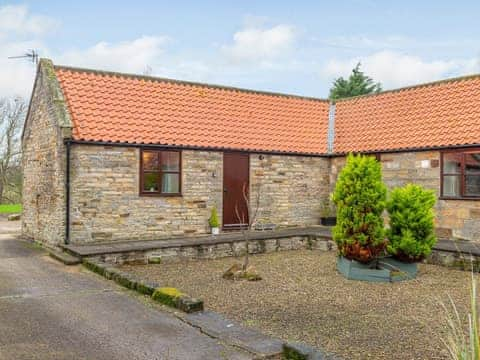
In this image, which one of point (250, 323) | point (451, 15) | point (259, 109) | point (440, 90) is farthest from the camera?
point (259, 109)

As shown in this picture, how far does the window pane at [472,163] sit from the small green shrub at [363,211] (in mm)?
4517

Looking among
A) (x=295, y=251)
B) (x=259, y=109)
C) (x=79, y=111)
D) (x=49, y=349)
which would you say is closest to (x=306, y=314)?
(x=49, y=349)

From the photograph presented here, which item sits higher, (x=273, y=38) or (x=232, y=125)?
(x=273, y=38)

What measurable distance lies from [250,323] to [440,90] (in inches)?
467

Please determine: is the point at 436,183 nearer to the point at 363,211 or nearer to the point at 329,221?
the point at 329,221

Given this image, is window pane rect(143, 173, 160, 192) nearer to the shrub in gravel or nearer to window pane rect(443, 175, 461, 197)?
the shrub in gravel

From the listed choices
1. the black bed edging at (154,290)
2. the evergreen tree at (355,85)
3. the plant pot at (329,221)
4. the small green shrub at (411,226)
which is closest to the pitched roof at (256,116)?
the plant pot at (329,221)

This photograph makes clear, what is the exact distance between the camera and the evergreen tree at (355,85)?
101 ft

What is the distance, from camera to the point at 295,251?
44.4ft

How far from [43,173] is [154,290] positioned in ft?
27.3

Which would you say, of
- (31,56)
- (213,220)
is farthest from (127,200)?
(31,56)

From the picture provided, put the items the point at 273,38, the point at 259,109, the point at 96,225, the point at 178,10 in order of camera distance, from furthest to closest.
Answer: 1. the point at 273,38
2. the point at 259,109
3. the point at 96,225
4. the point at 178,10

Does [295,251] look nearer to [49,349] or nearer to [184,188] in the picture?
[184,188]

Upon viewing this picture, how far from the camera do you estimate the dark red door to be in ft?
48.2
